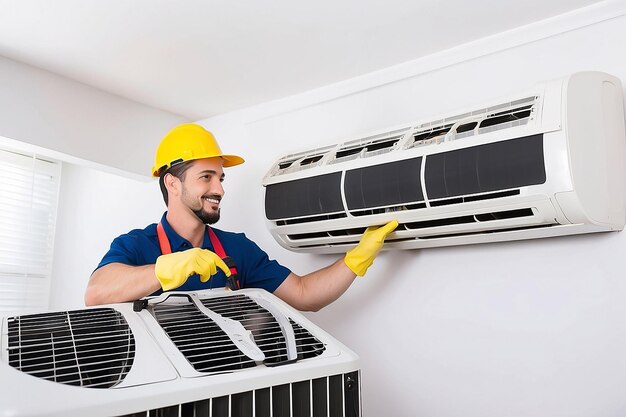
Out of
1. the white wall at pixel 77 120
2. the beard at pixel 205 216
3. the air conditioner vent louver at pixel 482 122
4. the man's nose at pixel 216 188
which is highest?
the white wall at pixel 77 120

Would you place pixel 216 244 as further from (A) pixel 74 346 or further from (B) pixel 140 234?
(A) pixel 74 346

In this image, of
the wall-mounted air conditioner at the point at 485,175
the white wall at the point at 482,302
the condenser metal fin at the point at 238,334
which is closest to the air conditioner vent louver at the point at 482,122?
the wall-mounted air conditioner at the point at 485,175

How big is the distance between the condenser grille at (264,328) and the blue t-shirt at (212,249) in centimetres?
42

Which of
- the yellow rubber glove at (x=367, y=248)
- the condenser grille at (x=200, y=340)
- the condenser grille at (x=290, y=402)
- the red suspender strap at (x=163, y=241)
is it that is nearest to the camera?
the condenser grille at (x=290, y=402)

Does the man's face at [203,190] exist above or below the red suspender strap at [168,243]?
above

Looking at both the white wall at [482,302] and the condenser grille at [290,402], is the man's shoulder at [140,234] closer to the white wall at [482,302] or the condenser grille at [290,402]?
the white wall at [482,302]

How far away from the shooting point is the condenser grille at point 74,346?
116 cm

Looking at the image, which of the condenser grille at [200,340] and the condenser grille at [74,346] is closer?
the condenser grille at [74,346]

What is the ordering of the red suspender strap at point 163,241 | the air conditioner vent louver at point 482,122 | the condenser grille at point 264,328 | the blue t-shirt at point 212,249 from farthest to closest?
the red suspender strap at point 163,241 → the blue t-shirt at point 212,249 → the air conditioner vent louver at point 482,122 → the condenser grille at point 264,328

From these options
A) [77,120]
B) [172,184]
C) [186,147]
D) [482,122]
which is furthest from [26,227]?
[482,122]

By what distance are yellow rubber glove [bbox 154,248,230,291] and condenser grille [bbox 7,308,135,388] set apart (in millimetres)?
250

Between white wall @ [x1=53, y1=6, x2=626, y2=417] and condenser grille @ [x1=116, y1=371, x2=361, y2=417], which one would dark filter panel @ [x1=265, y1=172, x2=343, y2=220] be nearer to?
white wall @ [x1=53, y1=6, x2=626, y2=417]

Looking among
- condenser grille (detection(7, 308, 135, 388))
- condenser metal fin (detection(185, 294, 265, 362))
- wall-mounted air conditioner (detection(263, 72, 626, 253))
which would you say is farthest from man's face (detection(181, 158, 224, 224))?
condenser grille (detection(7, 308, 135, 388))

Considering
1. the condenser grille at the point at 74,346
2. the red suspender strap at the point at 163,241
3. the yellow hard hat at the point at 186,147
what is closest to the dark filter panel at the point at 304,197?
the yellow hard hat at the point at 186,147
